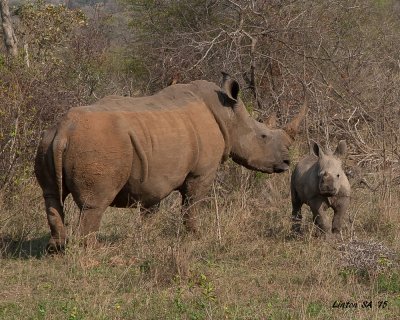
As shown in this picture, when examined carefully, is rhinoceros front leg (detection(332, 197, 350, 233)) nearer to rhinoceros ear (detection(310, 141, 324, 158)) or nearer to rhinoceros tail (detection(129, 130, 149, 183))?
rhinoceros ear (detection(310, 141, 324, 158))

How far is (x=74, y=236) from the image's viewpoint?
733 cm

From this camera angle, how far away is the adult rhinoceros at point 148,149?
7246 mm

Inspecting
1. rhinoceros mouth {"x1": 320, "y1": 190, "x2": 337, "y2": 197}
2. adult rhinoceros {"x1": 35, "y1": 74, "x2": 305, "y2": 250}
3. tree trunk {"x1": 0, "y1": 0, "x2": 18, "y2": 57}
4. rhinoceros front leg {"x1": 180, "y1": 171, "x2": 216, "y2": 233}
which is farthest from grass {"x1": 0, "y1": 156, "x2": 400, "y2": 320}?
tree trunk {"x1": 0, "y1": 0, "x2": 18, "y2": 57}

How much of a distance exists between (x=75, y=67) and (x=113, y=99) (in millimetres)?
8753

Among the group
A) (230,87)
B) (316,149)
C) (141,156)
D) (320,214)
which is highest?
(230,87)

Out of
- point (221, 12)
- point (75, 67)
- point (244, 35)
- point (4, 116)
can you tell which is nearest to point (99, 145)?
point (4, 116)

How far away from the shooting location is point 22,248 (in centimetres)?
812

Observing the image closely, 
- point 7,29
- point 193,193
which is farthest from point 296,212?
→ point 7,29

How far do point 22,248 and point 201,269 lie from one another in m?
2.01

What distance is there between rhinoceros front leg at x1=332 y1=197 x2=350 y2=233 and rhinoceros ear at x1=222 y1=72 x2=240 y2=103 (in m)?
1.49

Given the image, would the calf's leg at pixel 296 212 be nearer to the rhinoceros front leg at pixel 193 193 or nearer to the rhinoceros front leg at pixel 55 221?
the rhinoceros front leg at pixel 193 193

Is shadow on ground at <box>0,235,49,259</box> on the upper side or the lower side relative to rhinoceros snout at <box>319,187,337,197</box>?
lower

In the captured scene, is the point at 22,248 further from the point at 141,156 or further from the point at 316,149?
the point at 316,149

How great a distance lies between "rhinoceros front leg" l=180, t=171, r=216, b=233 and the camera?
8.26 meters
